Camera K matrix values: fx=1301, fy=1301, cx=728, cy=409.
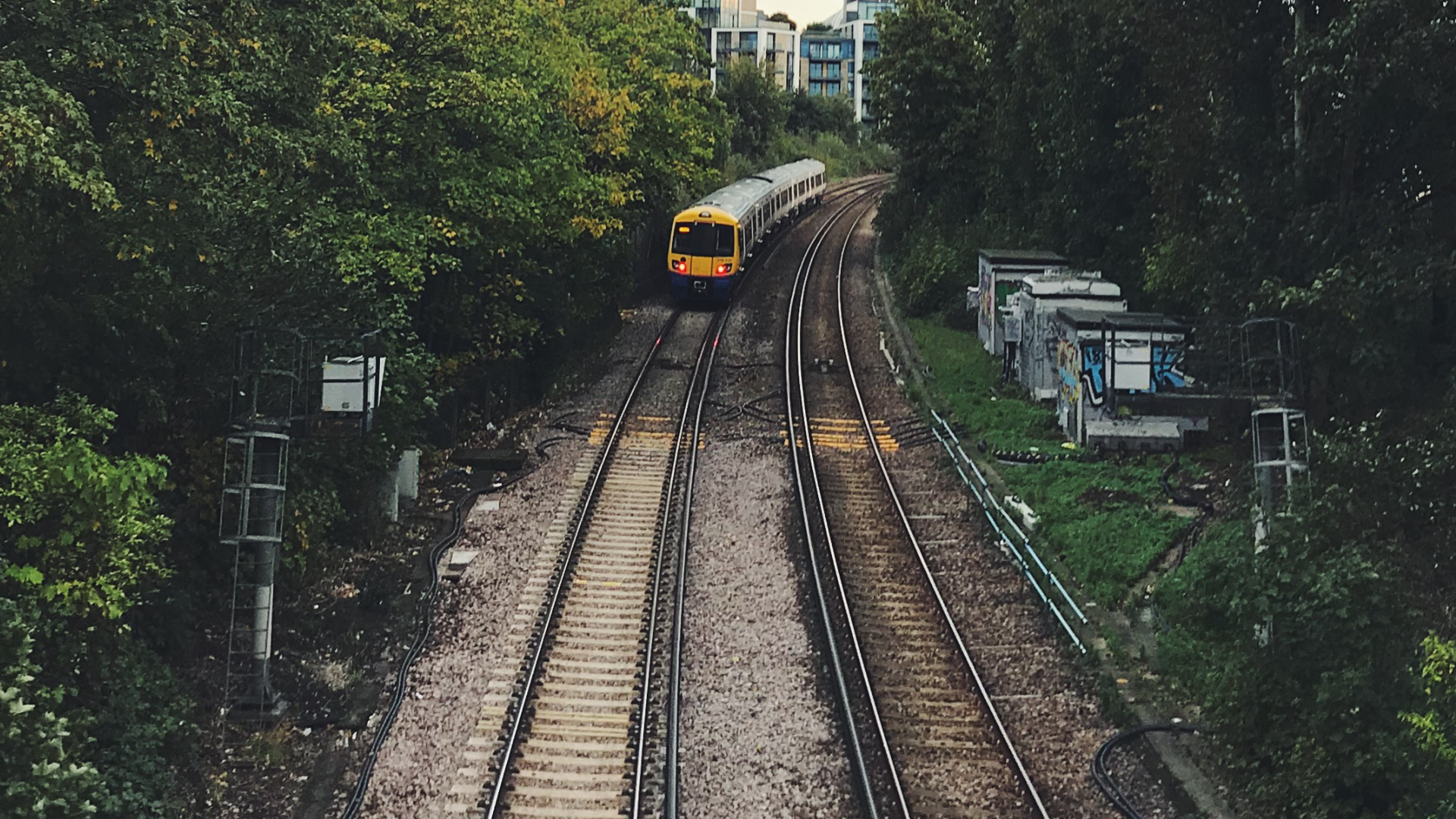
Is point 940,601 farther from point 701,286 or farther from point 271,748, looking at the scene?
point 701,286

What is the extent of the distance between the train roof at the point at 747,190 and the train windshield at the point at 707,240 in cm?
89

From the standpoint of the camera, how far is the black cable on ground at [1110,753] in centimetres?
1114

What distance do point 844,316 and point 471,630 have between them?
75.0ft

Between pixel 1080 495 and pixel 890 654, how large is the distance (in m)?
6.47

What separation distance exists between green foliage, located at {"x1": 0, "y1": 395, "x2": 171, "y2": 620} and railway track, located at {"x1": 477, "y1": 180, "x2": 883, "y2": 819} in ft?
11.3

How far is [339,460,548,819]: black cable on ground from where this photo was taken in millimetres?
11609

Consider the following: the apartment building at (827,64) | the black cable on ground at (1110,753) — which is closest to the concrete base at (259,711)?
the black cable on ground at (1110,753)

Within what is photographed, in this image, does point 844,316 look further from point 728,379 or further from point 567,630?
point 567,630

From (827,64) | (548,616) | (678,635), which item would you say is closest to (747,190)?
(548,616)

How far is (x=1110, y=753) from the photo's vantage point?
12.2 metres

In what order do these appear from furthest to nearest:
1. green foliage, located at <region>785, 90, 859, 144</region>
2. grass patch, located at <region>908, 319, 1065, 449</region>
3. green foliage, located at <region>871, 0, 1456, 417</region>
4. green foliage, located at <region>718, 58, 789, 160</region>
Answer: green foliage, located at <region>785, 90, 859, 144</region>
green foliage, located at <region>718, 58, 789, 160</region>
grass patch, located at <region>908, 319, 1065, 449</region>
green foliage, located at <region>871, 0, 1456, 417</region>

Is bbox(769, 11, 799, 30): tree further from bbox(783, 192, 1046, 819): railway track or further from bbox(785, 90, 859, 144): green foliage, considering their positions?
bbox(783, 192, 1046, 819): railway track

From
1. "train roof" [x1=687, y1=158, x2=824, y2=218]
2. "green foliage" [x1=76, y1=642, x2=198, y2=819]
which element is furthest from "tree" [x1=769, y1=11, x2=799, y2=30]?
"green foliage" [x1=76, y1=642, x2=198, y2=819]

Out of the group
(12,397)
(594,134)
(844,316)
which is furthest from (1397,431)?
(844,316)
